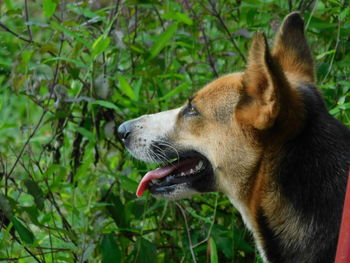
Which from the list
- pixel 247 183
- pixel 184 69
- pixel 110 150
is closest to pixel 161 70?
pixel 184 69

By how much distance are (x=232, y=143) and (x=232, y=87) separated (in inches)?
11.2

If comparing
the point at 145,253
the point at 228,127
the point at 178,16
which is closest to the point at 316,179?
the point at 228,127

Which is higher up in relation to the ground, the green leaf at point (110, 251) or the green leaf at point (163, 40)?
the green leaf at point (163, 40)

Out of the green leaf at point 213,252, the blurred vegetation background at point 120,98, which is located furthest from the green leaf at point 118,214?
the green leaf at point 213,252

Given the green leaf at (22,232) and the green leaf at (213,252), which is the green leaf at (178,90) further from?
the green leaf at (22,232)

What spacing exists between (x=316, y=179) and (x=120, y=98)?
5.07 ft

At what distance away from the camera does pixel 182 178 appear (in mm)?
3885

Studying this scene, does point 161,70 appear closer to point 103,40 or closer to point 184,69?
point 184,69

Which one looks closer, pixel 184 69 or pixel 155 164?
pixel 155 164

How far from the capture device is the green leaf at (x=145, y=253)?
4125mm

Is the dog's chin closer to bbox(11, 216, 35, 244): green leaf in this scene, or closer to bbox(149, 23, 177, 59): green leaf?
bbox(11, 216, 35, 244): green leaf

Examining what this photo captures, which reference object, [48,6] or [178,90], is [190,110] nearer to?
[178,90]

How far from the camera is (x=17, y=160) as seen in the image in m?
4.14

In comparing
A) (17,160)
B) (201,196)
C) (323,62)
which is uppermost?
(323,62)
